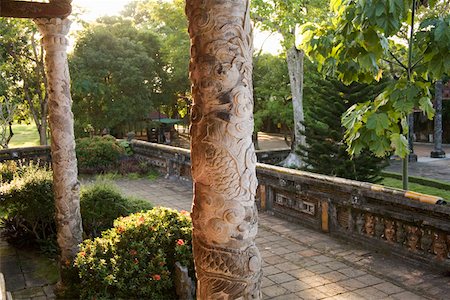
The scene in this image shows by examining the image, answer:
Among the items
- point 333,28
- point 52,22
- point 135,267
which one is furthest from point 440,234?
point 52,22

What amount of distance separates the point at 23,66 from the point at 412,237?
61.5 ft

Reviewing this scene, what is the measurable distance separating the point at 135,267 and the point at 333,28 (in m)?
3.68

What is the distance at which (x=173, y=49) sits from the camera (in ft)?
86.6

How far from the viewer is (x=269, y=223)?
27.9 feet

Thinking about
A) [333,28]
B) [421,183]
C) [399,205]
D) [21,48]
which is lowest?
[421,183]

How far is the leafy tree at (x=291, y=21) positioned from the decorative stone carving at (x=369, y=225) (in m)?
8.05

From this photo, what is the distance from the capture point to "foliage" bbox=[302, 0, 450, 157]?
4.50 m

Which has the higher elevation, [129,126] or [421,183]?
[129,126]

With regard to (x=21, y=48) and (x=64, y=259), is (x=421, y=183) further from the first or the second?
(x=21, y=48)

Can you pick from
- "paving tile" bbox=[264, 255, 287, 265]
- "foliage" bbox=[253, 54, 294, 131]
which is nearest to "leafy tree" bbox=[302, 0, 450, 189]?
"paving tile" bbox=[264, 255, 287, 265]

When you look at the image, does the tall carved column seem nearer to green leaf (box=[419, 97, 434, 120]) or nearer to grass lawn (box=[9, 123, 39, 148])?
green leaf (box=[419, 97, 434, 120])

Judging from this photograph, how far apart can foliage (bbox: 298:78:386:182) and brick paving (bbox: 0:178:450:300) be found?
414 cm

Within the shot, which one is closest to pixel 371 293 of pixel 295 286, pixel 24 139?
pixel 295 286

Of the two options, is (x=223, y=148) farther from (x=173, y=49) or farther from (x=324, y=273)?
(x=173, y=49)
